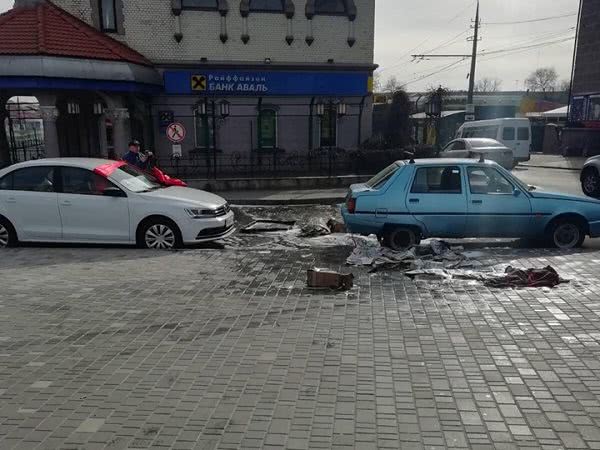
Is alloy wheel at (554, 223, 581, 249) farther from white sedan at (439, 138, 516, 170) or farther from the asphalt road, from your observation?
white sedan at (439, 138, 516, 170)

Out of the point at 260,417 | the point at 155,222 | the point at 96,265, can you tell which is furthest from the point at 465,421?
the point at 155,222

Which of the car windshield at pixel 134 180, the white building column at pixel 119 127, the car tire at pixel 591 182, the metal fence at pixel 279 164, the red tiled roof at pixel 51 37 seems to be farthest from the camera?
the metal fence at pixel 279 164

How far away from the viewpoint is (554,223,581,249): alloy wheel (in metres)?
8.34

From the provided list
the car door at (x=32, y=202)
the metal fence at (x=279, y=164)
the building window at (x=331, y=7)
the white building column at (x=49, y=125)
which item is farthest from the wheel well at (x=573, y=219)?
the building window at (x=331, y=7)

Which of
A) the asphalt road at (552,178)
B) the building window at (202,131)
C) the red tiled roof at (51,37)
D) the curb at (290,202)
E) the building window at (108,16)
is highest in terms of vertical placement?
the building window at (108,16)

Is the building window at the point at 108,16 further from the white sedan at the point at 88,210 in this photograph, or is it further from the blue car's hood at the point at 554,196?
the blue car's hood at the point at 554,196

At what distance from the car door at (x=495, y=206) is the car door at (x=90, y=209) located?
5706 mm

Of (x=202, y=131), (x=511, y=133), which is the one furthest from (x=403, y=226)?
(x=511, y=133)

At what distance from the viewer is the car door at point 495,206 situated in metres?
8.20

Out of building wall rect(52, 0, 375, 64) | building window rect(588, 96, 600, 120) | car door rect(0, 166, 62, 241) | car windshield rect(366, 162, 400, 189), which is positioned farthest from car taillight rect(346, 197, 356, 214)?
building window rect(588, 96, 600, 120)

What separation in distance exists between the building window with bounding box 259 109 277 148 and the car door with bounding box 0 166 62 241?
1321cm

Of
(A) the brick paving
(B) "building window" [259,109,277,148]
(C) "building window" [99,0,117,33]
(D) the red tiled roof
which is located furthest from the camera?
(B) "building window" [259,109,277,148]

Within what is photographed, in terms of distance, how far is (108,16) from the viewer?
19.5m

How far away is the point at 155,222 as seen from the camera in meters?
8.52
